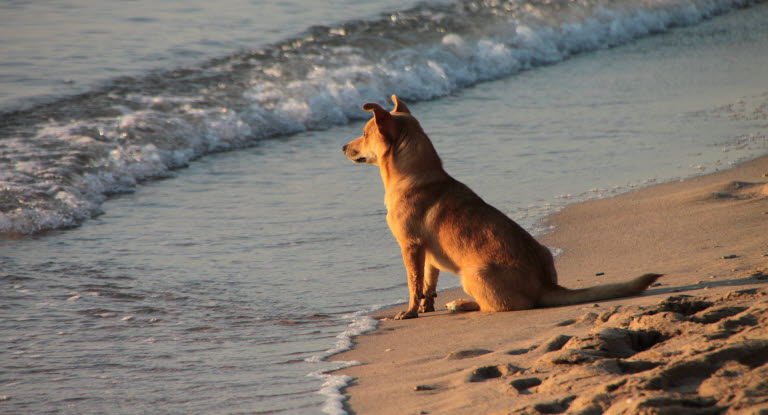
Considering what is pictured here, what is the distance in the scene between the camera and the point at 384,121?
577 cm

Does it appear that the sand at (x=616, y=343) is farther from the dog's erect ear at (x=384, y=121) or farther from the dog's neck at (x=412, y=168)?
the dog's erect ear at (x=384, y=121)

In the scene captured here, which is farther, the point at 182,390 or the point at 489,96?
the point at 489,96

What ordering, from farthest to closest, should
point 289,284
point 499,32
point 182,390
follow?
point 499,32
point 289,284
point 182,390

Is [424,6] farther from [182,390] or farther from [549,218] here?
[182,390]

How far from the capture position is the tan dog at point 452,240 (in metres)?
5.11

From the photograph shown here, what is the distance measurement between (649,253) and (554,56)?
1282 cm

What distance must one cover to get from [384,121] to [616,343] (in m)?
2.66

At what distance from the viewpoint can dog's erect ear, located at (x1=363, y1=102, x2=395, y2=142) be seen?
225 inches

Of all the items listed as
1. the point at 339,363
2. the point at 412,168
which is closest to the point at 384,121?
the point at 412,168

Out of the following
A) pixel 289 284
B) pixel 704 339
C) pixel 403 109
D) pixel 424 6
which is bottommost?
pixel 289 284

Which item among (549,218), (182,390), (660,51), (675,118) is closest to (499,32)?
(660,51)

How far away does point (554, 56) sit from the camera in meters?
18.3

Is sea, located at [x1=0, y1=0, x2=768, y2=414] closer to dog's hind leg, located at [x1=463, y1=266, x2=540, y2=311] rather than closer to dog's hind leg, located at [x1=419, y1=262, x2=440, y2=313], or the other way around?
dog's hind leg, located at [x1=419, y1=262, x2=440, y2=313]

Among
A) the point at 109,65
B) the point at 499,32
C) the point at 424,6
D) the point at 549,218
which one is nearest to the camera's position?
the point at 549,218
